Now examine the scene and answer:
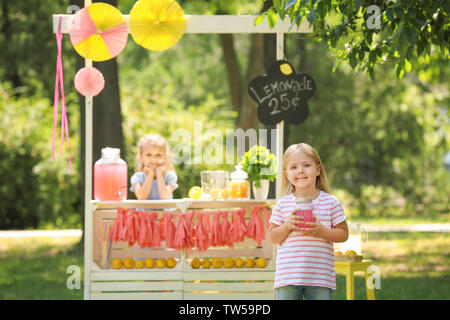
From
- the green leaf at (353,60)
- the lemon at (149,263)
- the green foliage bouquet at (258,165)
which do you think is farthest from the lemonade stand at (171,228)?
the green leaf at (353,60)

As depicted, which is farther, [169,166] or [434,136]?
[434,136]

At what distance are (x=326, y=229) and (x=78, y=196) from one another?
1021 cm

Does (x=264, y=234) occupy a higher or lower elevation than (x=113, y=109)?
lower

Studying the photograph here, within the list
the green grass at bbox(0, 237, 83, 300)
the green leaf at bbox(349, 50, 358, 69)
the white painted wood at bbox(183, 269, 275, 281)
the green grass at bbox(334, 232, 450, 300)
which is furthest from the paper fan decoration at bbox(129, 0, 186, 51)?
the green grass at bbox(334, 232, 450, 300)

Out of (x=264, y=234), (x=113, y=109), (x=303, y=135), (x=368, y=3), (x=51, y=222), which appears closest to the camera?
(x=368, y=3)

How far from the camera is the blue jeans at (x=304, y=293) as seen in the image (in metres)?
3.79

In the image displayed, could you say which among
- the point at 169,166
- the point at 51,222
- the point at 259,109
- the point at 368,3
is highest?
the point at 368,3

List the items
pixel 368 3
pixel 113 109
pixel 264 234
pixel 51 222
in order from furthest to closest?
1. pixel 51 222
2. pixel 113 109
3. pixel 264 234
4. pixel 368 3

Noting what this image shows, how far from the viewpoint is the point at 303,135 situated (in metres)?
15.6

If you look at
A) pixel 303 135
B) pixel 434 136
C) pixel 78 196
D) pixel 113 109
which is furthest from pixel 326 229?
pixel 434 136

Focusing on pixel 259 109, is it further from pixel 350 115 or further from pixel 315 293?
pixel 350 115

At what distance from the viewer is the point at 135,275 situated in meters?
5.40

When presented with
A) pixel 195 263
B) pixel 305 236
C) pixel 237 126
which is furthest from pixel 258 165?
pixel 237 126

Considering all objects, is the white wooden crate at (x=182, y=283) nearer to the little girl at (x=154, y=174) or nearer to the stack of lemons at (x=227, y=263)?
the stack of lemons at (x=227, y=263)
